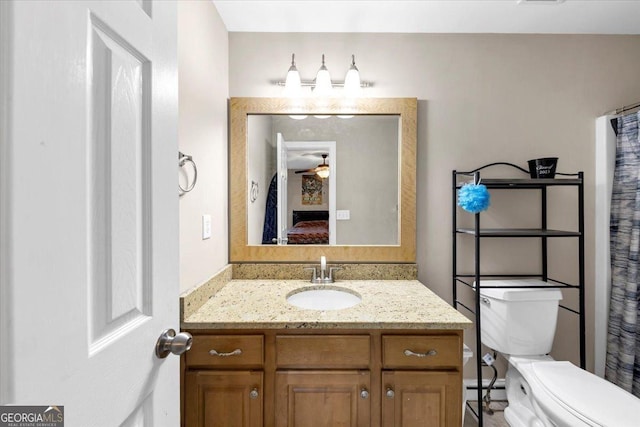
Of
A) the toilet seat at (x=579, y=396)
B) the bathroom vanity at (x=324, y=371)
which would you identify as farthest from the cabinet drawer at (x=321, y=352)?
the toilet seat at (x=579, y=396)

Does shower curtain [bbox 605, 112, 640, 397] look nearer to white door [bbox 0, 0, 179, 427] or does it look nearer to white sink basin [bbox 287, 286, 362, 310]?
white sink basin [bbox 287, 286, 362, 310]

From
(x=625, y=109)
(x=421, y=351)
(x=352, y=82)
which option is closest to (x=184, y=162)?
(x=352, y=82)

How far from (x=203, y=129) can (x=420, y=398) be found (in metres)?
1.51

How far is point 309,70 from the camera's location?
1.86 metres

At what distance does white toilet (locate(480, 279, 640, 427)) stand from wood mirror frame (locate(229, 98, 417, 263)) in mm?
541

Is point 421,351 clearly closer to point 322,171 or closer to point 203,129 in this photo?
A: point 322,171

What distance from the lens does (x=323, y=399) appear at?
1.22 meters

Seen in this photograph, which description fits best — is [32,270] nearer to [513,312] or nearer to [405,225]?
[405,225]

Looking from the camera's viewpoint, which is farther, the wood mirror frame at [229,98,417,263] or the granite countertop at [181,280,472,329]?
the wood mirror frame at [229,98,417,263]

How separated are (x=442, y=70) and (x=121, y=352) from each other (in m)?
2.05

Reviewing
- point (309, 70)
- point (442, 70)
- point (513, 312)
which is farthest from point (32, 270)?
point (442, 70)

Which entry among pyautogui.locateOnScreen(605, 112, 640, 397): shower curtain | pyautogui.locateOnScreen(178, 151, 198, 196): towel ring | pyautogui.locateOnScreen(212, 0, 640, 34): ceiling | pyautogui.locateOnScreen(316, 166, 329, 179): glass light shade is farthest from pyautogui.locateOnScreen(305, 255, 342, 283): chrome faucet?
pyautogui.locateOnScreen(605, 112, 640, 397): shower curtain

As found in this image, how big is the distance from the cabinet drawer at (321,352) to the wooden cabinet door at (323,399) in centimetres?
3

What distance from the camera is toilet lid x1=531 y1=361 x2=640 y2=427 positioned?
1.14 metres
